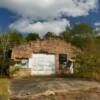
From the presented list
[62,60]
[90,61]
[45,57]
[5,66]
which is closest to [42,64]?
[45,57]

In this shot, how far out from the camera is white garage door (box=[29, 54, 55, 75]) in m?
29.9

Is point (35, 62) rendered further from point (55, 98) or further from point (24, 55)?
point (55, 98)

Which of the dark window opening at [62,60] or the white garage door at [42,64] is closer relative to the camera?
the white garage door at [42,64]

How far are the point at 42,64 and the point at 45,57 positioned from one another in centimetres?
83

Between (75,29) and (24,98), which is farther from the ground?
(75,29)

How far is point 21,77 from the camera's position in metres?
28.8

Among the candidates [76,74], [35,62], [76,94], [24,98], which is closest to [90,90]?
[76,94]

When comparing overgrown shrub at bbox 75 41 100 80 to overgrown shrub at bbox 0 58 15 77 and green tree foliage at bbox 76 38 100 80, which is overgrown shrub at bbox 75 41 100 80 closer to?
green tree foliage at bbox 76 38 100 80

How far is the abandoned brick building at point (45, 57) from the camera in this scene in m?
29.6

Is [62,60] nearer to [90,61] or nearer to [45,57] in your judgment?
[45,57]

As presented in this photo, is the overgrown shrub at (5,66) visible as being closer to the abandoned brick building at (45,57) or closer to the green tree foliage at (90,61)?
→ the abandoned brick building at (45,57)

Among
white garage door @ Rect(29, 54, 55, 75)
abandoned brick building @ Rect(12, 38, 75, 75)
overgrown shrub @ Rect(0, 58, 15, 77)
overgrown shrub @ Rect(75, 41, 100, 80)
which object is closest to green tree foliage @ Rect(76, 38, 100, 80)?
overgrown shrub @ Rect(75, 41, 100, 80)

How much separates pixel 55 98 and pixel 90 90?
3050 mm

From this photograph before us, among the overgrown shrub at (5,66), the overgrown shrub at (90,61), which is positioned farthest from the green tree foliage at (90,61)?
the overgrown shrub at (5,66)
